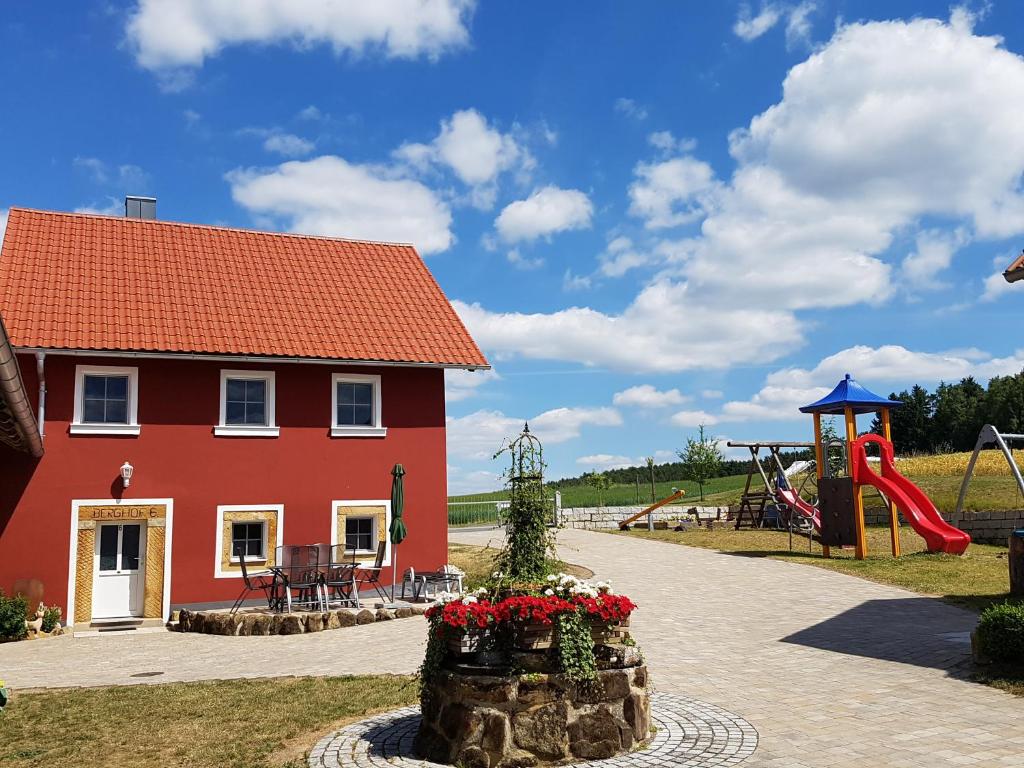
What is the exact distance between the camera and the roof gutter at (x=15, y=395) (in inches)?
336

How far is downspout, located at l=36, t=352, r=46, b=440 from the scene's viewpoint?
15.6 m

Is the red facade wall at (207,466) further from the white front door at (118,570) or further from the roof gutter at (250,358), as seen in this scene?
the white front door at (118,570)

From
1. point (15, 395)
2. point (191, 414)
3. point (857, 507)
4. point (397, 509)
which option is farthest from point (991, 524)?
point (15, 395)

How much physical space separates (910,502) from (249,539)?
51.7 feet

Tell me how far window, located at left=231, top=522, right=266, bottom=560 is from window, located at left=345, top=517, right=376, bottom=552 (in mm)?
1744

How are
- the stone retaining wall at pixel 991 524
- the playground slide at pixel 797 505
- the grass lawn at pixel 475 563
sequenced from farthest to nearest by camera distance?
the playground slide at pixel 797 505 < the stone retaining wall at pixel 991 524 < the grass lawn at pixel 475 563

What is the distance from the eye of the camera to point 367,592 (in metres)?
17.5

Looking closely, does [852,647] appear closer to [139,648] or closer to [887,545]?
[139,648]

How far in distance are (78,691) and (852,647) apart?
9523 mm

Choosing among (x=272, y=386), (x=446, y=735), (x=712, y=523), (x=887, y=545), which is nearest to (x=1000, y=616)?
(x=446, y=735)

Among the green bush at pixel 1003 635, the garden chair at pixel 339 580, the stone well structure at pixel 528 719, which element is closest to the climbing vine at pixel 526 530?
the stone well structure at pixel 528 719

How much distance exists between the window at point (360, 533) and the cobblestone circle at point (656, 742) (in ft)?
32.6

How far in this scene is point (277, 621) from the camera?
46.5ft

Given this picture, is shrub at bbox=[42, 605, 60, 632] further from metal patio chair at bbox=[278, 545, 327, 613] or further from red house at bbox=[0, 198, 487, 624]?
metal patio chair at bbox=[278, 545, 327, 613]
